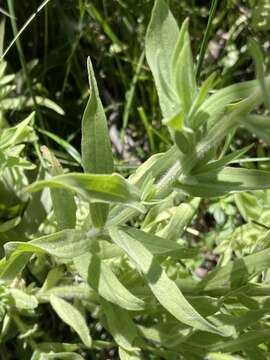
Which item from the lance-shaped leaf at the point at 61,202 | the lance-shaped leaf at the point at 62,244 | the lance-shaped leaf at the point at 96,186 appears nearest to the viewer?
the lance-shaped leaf at the point at 96,186

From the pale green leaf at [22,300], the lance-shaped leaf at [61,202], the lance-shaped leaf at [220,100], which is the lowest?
the pale green leaf at [22,300]

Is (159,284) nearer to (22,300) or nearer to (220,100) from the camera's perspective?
(220,100)

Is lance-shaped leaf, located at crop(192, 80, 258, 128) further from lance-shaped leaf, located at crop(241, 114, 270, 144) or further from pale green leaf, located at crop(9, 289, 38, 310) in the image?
pale green leaf, located at crop(9, 289, 38, 310)

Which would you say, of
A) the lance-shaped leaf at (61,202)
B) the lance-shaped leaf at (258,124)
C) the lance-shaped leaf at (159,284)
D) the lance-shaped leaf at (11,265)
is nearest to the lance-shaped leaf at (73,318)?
the lance-shaped leaf at (11,265)

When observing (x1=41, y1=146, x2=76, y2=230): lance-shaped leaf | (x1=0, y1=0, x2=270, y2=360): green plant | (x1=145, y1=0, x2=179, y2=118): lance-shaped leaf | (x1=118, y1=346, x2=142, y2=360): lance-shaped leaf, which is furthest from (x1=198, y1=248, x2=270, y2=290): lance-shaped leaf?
(x1=145, y1=0, x2=179, y2=118): lance-shaped leaf

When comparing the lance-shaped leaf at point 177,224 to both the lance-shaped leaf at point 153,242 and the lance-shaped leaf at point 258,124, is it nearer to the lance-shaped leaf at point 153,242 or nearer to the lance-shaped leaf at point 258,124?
the lance-shaped leaf at point 153,242

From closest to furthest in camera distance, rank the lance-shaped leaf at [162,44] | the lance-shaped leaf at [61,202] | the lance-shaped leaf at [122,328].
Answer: the lance-shaped leaf at [162,44], the lance-shaped leaf at [61,202], the lance-shaped leaf at [122,328]

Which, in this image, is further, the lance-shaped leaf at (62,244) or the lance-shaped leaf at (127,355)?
the lance-shaped leaf at (127,355)
